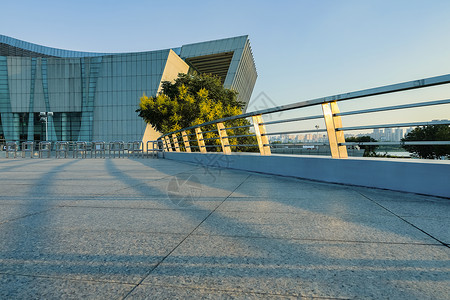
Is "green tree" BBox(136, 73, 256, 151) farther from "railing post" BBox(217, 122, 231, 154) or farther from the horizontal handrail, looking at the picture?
the horizontal handrail

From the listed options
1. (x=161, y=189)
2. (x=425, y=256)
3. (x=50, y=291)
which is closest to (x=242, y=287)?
(x=50, y=291)

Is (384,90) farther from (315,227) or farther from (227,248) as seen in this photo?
(227,248)

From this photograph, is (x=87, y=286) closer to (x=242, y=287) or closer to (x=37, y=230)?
(x=242, y=287)

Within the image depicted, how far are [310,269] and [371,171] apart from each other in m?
3.66

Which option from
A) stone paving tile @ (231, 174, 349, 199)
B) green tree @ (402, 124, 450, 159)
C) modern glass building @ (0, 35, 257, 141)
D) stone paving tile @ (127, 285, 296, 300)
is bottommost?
stone paving tile @ (127, 285, 296, 300)

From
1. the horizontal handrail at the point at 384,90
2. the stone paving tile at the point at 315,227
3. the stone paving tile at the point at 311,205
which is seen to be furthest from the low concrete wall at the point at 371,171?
the stone paving tile at the point at 315,227

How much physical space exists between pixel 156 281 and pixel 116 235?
1.04 m

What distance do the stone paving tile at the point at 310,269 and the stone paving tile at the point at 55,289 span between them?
169 millimetres

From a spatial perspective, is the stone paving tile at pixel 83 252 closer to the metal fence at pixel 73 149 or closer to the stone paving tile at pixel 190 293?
the stone paving tile at pixel 190 293

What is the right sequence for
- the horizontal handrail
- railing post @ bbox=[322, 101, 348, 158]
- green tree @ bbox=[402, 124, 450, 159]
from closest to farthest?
the horizontal handrail → railing post @ bbox=[322, 101, 348, 158] → green tree @ bbox=[402, 124, 450, 159]

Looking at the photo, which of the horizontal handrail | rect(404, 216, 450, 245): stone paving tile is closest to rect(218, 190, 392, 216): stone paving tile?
rect(404, 216, 450, 245): stone paving tile

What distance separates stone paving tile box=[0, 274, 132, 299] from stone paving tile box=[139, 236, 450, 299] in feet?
0.55

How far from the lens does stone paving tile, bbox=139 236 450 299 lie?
158 cm

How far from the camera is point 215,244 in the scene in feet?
Result: 7.61
